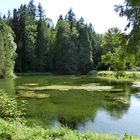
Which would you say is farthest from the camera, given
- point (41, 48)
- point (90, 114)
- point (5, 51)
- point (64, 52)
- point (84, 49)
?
point (41, 48)

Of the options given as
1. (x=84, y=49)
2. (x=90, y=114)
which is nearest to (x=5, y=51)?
(x=84, y=49)

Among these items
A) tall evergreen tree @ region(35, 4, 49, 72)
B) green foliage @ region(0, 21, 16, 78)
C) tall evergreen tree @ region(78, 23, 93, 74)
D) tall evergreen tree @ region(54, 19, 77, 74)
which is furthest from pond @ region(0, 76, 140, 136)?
tall evergreen tree @ region(35, 4, 49, 72)

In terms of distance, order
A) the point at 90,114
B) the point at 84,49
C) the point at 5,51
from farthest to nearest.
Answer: the point at 84,49 → the point at 5,51 → the point at 90,114

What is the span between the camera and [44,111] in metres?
23.0

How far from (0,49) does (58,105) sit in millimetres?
34728

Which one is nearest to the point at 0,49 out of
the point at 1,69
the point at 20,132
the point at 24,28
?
the point at 1,69

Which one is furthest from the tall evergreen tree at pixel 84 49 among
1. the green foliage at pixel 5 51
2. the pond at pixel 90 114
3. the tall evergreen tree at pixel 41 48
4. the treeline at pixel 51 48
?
the pond at pixel 90 114

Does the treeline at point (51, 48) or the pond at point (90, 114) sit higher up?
the treeline at point (51, 48)

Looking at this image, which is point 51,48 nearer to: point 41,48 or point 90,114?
point 41,48

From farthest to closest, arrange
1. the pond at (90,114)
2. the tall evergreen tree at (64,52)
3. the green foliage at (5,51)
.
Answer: the tall evergreen tree at (64,52) < the green foliage at (5,51) < the pond at (90,114)

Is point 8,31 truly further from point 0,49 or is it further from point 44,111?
point 44,111

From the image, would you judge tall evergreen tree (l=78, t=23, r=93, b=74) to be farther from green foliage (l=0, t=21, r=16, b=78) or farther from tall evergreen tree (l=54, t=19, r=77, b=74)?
green foliage (l=0, t=21, r=16, b=78)

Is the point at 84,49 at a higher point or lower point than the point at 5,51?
higher

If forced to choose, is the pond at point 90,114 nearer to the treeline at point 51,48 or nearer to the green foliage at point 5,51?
the green foliage at point 5,51
